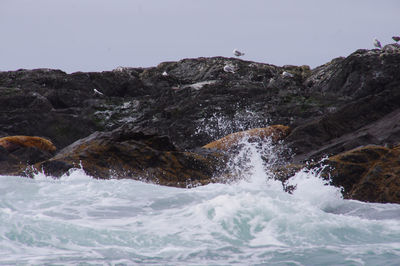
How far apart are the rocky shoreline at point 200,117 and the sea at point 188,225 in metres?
0.77

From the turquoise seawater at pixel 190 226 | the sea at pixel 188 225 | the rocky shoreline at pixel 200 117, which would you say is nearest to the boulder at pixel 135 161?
the rocky shoreline at pixel 200 117

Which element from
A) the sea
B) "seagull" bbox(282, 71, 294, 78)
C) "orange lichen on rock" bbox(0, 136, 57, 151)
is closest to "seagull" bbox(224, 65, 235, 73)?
"seagull" bbox(282, 71, 294, 78)

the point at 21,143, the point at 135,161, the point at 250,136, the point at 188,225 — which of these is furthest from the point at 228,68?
the point at 188,225

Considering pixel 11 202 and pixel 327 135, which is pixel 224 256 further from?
pixel 327 135

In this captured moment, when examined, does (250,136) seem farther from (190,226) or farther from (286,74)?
(286,74)

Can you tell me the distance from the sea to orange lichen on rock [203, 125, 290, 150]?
425cm

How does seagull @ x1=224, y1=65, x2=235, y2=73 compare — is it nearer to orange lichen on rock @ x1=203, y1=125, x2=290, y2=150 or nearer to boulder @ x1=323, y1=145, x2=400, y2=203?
orange lichen on rock @ x1=203, y1=125, x2=290, y2=150

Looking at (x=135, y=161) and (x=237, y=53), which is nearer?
(x=135, y=161)

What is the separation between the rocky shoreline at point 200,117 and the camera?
10.9 meters

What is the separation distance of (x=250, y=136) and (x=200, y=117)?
12.1ft

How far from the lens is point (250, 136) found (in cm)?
1502

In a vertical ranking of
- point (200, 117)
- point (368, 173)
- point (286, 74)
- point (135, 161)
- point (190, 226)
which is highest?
point (286, 74)

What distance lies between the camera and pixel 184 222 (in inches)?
311

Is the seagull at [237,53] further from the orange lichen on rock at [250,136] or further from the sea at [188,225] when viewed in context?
the sea at [188,225]
